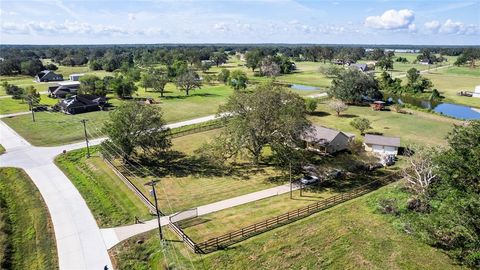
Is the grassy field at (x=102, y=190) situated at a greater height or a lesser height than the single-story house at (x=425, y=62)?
lesser

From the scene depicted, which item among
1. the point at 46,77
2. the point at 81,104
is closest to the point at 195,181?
the point at 81,104

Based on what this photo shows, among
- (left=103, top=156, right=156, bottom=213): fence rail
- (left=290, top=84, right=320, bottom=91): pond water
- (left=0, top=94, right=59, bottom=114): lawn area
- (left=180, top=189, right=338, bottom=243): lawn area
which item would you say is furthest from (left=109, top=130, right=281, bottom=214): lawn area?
(left=290, top=84, right=320, bottom=91): pond water

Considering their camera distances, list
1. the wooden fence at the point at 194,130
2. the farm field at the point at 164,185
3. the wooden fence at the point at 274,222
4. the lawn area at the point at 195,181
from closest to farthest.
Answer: the wooden fence at the point at 274,222, the farm field at the point at 164,185, the lawn area at the point at 195,181, the wooden fence at the point at 194,130

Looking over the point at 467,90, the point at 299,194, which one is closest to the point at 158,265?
the point at 299,194

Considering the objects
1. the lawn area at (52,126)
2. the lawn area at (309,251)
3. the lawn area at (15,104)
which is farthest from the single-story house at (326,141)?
the lawn area at (15,104)

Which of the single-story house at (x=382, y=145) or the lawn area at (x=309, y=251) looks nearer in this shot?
the lawn area at (x=309, y=251)

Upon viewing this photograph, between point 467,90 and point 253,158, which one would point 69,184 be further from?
point 467,90

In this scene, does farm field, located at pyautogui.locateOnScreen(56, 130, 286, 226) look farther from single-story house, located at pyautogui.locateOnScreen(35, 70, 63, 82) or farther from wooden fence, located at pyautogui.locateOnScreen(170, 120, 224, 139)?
single-story house, located at pyautogui.locateOnScreen(35, 70, 63, 82)

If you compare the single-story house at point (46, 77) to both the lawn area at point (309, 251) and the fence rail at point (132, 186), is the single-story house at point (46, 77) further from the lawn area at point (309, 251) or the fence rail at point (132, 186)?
the lawn area at point (309, 251)
